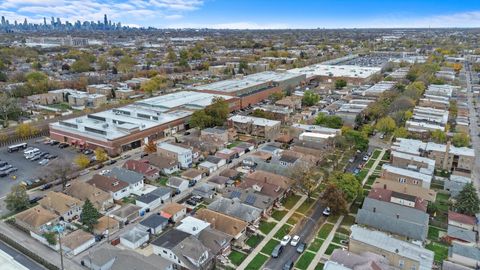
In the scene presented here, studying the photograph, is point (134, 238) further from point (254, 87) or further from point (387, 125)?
point (254, 87)

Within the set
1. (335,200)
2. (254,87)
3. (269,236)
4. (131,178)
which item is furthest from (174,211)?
(254,87)

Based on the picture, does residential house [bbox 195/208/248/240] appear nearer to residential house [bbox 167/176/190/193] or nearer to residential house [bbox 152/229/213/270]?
residential house [bbox 152/229/213/270]

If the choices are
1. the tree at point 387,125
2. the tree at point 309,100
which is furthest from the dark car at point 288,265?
the tree at point 309,100

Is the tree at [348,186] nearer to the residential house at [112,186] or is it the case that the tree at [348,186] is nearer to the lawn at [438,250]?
the lawn at [438,250]

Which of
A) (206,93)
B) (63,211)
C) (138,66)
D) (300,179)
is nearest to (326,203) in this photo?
(300,179)

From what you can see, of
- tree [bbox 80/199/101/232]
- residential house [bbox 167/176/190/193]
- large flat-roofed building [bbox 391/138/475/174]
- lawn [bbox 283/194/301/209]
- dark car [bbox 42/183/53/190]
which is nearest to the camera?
tree [bbox 80/199/101/232]

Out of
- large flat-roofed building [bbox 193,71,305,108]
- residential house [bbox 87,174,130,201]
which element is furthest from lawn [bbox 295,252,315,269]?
large flat-roofed building [bbox 193,71,305,108]
